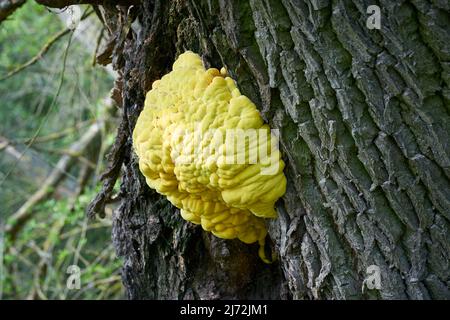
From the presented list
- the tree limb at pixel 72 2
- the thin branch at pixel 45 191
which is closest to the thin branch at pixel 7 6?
the tree limb at pixel 72 2

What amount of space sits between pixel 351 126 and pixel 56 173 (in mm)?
2615

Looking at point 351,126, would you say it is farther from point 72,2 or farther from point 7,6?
point 7,6

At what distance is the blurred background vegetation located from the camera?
279cm

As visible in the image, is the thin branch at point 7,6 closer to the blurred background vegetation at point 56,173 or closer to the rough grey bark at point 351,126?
the blurred background vegetation at point 56,173

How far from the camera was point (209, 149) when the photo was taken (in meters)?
1.14

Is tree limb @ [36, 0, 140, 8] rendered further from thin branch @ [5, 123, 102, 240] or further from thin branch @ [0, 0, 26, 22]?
thin branch @ [5, 123, 102, 240]

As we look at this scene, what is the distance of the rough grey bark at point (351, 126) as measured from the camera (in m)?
0.97

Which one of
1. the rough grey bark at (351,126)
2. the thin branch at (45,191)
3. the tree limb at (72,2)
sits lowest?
the thin branch at (45,191)

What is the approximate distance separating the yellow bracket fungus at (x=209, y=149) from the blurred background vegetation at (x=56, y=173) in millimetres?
1227

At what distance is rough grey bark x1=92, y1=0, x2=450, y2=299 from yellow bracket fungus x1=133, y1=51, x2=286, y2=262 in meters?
Result: 0.04

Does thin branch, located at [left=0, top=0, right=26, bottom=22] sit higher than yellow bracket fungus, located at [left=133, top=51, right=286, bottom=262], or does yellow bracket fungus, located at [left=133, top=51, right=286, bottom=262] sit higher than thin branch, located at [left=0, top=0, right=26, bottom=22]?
thin branch, located at [left=0, top=0, right=26, bottom=22]

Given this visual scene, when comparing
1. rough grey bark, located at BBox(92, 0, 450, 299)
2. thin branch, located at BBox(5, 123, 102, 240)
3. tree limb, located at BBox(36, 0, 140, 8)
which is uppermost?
tree limb, located at BBox(36, 0, 140, 8)

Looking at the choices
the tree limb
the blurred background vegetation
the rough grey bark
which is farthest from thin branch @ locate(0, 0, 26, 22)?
the rough grey bark
